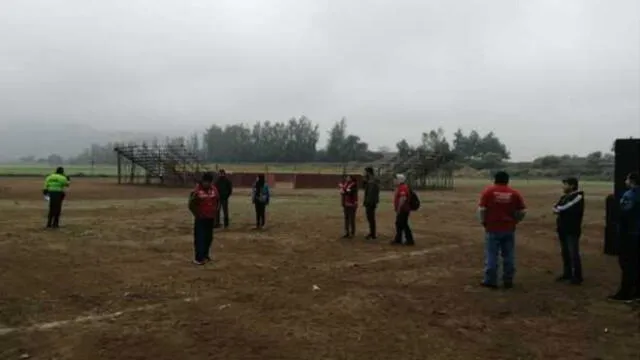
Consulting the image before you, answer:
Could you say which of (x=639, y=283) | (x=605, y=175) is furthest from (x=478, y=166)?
(x=639, y=283)

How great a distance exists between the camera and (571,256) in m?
10.5

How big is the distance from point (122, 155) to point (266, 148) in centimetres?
9085

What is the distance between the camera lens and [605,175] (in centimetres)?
7856

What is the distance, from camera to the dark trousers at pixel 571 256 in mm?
10375

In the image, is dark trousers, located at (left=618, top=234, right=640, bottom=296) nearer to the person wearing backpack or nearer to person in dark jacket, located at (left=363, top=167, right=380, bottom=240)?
the person wearing backpack

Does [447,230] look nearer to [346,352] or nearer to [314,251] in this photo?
[314,251]

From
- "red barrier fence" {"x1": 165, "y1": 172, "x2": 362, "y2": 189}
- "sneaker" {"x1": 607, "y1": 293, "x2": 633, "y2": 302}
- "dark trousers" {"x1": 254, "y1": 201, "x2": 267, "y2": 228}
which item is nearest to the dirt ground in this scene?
"sneaker" {"x1": 607, "y1": 293, "x2": 633, "y2": 302}

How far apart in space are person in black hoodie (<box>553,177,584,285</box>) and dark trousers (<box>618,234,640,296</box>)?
3.72ft

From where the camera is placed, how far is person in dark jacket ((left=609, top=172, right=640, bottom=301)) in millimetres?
8969

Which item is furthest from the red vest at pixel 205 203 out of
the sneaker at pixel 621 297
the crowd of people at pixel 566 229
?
the sneaker at pixel 621 297

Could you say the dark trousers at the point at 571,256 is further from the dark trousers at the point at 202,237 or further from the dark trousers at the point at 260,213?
the dark trousers at the point at 260,213

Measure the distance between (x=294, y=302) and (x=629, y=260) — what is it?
439 centimetres

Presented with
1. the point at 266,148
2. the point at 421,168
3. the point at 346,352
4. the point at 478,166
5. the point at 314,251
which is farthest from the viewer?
the point at 266,148

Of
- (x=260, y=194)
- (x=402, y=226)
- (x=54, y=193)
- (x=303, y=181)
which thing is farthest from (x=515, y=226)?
(x=303, y=181)
